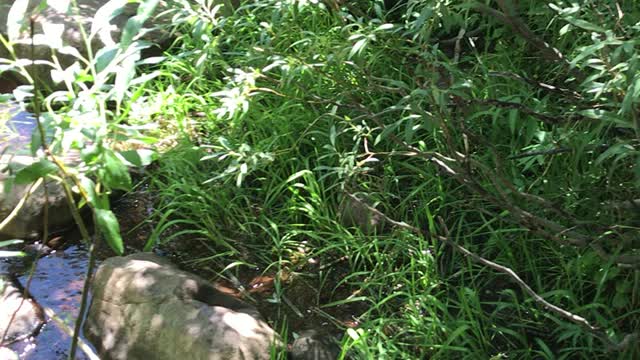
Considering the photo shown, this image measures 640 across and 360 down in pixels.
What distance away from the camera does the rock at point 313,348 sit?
296 cm

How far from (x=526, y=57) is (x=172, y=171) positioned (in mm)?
1719

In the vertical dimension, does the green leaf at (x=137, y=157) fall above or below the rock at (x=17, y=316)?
above

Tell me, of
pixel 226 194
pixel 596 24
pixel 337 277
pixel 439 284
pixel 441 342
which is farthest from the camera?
pixel 226 194

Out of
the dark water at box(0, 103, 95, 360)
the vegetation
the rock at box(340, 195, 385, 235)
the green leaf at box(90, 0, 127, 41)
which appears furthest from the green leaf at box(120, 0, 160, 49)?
the rock at box(340, 195, 385, 235)

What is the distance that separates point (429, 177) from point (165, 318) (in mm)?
1236

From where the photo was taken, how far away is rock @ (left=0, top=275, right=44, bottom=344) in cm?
332

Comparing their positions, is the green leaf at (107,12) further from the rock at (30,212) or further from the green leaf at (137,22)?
the rock at (30,212)

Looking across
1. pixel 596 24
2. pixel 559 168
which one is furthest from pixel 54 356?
pixel 596 24

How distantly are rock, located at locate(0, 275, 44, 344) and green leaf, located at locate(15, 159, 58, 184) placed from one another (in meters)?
1.75

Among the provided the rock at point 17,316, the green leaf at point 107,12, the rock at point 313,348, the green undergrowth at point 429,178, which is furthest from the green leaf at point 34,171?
the rock at point 17,316

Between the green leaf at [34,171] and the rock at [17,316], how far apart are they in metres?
1.75

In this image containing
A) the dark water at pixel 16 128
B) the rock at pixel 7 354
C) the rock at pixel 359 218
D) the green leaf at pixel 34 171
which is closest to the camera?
the green leaf at pixel 34 171

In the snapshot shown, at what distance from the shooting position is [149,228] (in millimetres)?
3877

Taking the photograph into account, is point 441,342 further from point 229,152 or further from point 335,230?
point 229,152
